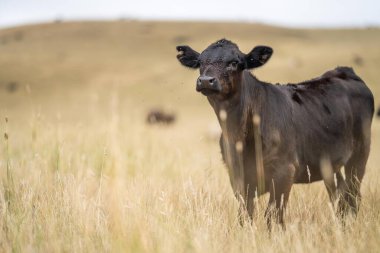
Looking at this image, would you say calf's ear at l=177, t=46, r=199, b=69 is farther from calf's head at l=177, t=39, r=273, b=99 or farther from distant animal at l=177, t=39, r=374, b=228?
calf's head at l=177, t=39, r=273, b=99

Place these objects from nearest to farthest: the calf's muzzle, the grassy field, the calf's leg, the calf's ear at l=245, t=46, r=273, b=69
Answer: the grassy field < the calf's muzzle < the calf's leg < the calf's ear at l=245, t=46, r=273, b=69

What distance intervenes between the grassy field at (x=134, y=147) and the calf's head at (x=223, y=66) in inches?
33.2

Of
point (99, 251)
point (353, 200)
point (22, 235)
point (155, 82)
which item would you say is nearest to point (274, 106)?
point (353, 200)

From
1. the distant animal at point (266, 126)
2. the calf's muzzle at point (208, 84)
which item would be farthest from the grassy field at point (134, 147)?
the calf's muzzle at point (208, 84)

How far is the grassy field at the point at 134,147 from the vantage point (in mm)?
3928

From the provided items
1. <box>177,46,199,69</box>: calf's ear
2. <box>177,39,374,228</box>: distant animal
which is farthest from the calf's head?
<box>177,46,199,69</box>: calf's ear

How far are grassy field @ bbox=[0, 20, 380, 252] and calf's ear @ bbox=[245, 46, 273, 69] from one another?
→ 39.3 inches

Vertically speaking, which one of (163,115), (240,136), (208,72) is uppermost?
(208,72)

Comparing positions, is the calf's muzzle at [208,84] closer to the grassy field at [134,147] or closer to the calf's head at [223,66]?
the calf's head at [223,66]

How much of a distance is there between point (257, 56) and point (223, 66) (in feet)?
1.52

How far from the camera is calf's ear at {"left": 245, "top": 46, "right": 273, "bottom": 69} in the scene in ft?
15.9

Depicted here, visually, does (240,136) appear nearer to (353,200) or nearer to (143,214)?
(143,214)

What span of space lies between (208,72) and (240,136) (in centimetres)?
70

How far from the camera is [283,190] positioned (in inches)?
182
